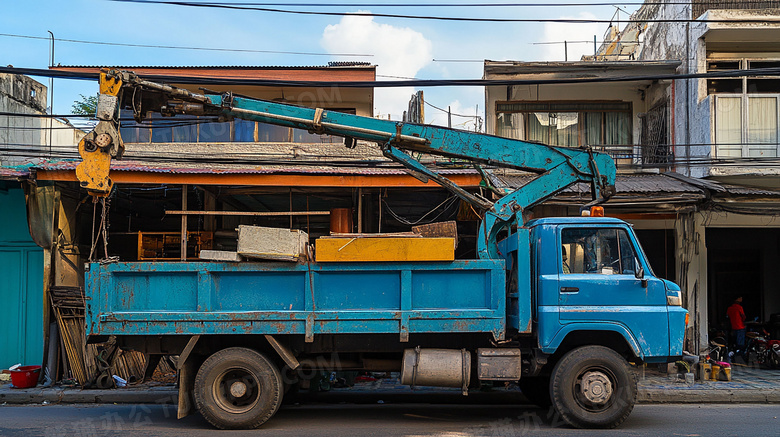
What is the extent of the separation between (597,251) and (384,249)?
2.52 meters

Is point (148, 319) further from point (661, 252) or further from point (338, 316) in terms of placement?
point (661, 252)

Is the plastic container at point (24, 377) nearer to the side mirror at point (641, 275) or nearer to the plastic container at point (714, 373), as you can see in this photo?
the side mirror at point (641, 275)

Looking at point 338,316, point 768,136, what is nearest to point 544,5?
point 768,136

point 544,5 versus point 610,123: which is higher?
point 544,5

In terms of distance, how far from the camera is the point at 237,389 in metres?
6.99

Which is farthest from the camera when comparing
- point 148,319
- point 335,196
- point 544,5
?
point 335,196

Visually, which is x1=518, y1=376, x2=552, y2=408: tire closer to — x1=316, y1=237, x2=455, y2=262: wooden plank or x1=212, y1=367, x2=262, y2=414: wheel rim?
x1=316, y1=237, x2=455, y2=262: wooden plank

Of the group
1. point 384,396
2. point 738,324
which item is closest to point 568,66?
point 738,324

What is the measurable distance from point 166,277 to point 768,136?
1248 cm

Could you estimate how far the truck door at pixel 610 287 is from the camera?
6926mm

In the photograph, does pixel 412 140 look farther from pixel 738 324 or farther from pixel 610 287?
pixel 738 324

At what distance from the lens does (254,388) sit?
278 inches

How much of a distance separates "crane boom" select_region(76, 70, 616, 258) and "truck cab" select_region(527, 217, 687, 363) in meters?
0.60

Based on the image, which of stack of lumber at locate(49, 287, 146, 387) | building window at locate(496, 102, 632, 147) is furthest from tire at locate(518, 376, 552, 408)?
building window at locate(496, 102, 632, 147)
